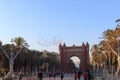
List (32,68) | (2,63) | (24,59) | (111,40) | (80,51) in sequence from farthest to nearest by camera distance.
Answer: (80,51), (32,68), (24,59), (2,63), (111,40)

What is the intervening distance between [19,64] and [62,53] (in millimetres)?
55876

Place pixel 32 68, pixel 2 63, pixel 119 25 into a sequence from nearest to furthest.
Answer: pixel 119 25, pixel 2 63, pixel 32 68

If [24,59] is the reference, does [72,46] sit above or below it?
above

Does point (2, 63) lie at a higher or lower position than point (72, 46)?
lower

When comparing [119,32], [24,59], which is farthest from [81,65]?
[119,32]

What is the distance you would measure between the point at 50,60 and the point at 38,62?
2167cm

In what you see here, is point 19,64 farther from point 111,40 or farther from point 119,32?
point 119,32

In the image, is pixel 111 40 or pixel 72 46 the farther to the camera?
pixel 72 46

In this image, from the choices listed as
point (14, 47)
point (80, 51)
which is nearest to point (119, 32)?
point (14, 47)

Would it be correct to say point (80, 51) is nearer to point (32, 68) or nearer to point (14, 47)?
point (32, 68)

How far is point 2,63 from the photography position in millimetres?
87438

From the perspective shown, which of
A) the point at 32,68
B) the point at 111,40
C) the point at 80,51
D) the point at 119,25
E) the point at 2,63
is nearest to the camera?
the point at 119,25

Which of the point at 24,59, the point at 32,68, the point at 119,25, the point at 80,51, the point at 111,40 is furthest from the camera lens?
the point at 80,51

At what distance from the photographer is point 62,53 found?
14712 centimetres
